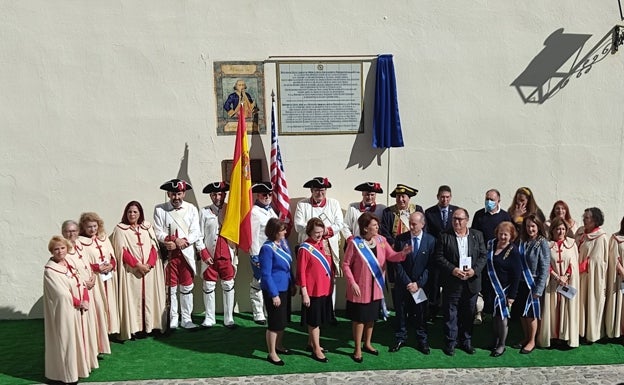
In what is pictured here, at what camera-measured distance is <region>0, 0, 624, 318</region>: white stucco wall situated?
25.3 feet

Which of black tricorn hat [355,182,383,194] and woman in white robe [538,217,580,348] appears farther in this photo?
black tricorn hat [355,182,383,194]

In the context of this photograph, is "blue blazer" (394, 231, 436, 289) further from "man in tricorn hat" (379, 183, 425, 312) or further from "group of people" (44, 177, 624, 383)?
"man in tricorn hat" (379, 183, 425, 312)

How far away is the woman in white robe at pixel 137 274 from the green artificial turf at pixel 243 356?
0.26 metres

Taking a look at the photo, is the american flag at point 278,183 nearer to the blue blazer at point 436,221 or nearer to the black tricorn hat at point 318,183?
the black tricorn hat at point 318,183

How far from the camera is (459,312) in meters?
6.68

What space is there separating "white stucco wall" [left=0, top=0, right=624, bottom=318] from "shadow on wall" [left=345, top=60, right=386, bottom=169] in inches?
1.1

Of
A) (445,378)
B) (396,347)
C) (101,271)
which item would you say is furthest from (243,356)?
(445,378)

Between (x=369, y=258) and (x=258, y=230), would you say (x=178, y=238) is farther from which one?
(x=369, y=258)

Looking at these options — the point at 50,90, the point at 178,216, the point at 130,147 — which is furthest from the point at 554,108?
the point at 50,90

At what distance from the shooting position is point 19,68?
7645 mm

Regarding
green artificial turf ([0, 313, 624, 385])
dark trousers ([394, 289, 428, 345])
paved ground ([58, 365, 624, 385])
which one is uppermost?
dark trousers ([394, 289, 428, 345])

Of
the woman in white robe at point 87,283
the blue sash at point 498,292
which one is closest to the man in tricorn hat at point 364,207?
the blue sash at point 498,292

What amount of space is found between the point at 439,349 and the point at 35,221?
5.65 meters

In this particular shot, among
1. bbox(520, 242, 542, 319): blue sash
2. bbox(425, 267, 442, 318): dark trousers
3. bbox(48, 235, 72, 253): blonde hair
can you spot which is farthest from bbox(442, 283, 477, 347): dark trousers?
bbox(48, 235, 72, 253): blonde hair
